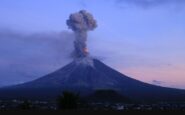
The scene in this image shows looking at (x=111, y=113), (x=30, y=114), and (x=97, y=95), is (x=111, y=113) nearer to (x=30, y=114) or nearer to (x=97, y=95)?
(x=30, y=114)

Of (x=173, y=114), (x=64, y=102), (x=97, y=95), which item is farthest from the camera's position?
(x=97, y=95)

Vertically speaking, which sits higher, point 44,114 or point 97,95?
point 97,95

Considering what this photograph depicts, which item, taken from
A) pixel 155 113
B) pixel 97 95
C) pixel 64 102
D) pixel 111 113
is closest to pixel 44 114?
pixel 111 113

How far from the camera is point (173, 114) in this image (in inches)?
1085

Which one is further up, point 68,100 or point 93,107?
point 68,100

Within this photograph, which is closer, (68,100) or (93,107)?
(68,100)

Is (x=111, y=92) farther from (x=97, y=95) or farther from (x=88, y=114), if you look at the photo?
(x=88, y=114)

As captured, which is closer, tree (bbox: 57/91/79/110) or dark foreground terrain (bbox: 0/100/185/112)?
dark foreground terrain (bbox: 0/100/185/112)

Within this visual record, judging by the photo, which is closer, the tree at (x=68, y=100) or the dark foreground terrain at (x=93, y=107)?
the dark foreground terrain at (x=93, y=107)

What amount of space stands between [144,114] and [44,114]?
5431mm

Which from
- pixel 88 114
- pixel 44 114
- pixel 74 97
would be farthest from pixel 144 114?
pixel 74 97

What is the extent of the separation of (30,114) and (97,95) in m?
118

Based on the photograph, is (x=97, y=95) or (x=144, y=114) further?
(x=97, y=95)

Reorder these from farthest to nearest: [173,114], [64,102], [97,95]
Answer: [97,95] < [64,102] < [173,114]
